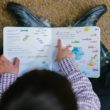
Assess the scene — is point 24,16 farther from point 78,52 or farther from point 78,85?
point 78,85

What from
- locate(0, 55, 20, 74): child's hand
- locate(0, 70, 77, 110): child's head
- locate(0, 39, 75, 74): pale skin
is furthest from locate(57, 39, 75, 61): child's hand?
locate(0, 70, 77, 110): child's head

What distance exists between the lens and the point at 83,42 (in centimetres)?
119

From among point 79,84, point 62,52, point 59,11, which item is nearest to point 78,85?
point 79,84

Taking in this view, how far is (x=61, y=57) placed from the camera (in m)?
1.13

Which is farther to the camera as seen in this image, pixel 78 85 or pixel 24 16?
pixel 24 16

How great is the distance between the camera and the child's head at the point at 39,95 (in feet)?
2.08

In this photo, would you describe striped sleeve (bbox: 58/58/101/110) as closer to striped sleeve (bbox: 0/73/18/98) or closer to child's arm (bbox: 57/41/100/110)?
child's arm (bbox: 57/41/100/110)

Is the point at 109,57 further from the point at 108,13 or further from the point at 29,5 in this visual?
the point at 29,5

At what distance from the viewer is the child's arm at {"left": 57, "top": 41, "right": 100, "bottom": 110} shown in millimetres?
958

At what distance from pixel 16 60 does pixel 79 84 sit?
9.5 inches

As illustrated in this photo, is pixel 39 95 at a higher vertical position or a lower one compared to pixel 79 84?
higher

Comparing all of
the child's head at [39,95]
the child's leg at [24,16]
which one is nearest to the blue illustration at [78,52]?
the child's leg at [24,16]

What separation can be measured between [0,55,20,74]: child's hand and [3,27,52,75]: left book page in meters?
0.02

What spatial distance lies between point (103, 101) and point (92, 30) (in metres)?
0.23
